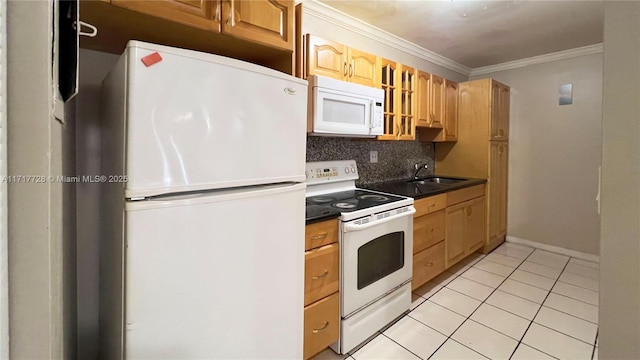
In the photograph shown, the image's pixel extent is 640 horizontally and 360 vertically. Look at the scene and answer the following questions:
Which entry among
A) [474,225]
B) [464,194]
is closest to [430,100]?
[464,194]

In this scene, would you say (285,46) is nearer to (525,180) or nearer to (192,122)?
(192,122)

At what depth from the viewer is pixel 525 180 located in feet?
11.1

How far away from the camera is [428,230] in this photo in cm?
225

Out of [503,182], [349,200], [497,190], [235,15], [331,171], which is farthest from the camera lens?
[503,182]

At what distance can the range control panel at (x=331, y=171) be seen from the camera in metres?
2.07

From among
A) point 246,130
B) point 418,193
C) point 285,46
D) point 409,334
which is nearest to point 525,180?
point 418,193

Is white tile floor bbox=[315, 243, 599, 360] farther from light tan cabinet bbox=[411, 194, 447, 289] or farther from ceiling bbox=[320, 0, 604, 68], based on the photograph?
ceiling bbox=[320, 0, 604, 68]

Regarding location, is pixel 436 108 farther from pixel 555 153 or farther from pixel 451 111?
pixel 555 153

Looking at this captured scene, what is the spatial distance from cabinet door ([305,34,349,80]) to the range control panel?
653 millimetres

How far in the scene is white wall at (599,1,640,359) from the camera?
0.53 metres

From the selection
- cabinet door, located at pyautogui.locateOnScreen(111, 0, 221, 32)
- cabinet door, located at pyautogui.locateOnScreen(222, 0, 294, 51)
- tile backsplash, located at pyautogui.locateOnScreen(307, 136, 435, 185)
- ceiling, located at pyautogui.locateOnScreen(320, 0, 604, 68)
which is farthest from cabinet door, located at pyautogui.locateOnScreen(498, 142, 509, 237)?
cabinet door, located at pyautogui.locateOnScreen(111, 0, 221, 32)

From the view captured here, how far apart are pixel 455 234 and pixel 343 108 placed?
165 centimetres

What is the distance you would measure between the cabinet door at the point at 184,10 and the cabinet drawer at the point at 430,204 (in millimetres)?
1732

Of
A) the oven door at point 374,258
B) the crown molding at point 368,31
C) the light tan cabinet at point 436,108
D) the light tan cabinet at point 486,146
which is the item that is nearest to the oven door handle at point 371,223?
the oven door at point 374,258
